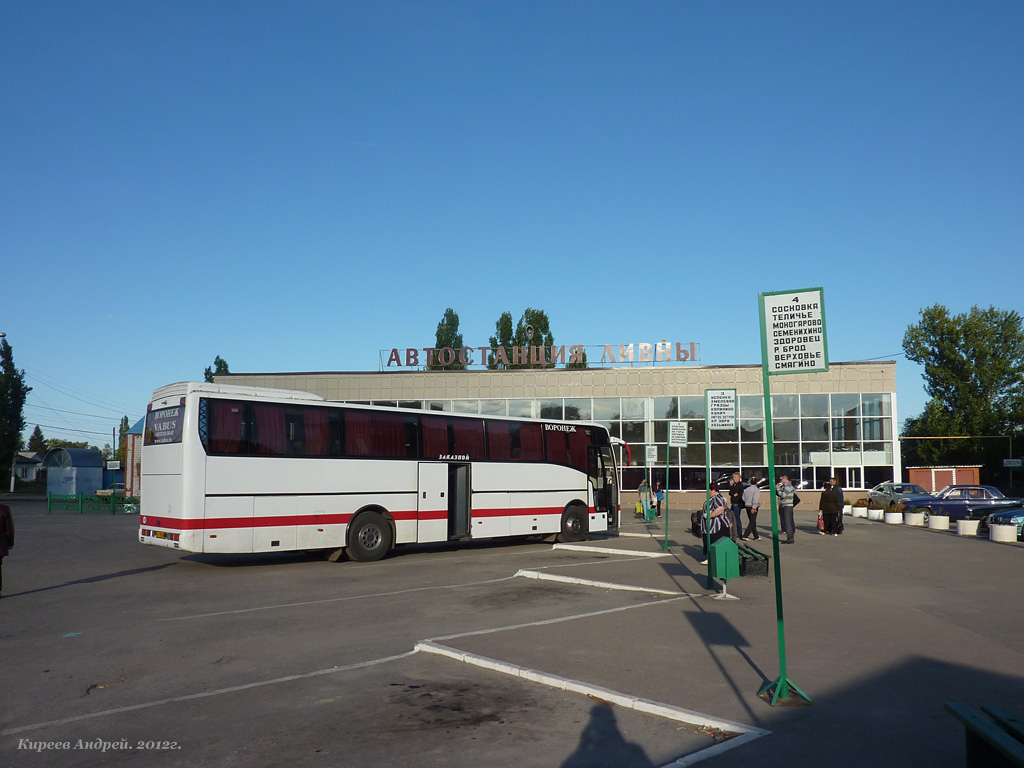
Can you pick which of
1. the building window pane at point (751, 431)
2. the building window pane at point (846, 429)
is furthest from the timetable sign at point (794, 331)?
the building window pane at point (846, 429)

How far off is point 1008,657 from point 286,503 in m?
12.7

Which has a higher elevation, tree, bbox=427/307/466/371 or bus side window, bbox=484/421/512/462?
tree, bbox=427/307/466/371

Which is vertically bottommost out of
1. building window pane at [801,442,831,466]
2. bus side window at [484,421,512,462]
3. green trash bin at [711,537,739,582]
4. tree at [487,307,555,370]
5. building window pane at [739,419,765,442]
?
green trash bin at [711,537,739,582]

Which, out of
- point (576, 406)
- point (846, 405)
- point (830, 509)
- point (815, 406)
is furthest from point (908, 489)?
point (576, 406)

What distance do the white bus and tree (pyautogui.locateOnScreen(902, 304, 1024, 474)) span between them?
5825cm

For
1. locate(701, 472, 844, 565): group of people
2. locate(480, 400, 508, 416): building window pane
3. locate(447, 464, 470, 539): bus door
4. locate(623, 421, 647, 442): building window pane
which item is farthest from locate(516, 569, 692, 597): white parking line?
locate(480, 400, 508, 416): building window pane

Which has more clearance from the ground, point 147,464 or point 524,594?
point 147,464

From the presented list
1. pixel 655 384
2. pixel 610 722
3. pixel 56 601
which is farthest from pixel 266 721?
pixel 655 384

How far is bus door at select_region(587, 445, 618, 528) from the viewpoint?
2358cm

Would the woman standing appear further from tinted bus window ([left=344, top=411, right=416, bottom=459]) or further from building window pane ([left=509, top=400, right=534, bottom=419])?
building window pane ([left=509, top=400, right=534, bottom=419])

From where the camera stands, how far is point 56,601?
12344 mm

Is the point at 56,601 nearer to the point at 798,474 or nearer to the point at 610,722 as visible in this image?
the point at 610,722

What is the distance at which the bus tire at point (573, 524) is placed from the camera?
22656 mm

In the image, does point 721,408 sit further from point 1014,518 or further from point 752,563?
point 1014,518
